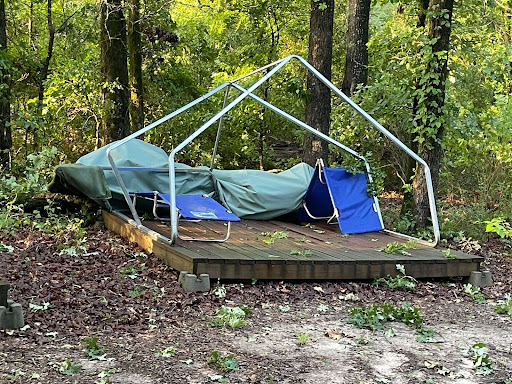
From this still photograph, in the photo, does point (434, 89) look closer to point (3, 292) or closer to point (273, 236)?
point (273, 236)

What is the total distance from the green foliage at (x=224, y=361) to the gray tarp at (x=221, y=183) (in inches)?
186

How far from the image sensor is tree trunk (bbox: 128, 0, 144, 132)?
12.3 meters

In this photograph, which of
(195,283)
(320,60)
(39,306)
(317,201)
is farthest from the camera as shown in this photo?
(320,60)

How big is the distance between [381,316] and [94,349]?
2.27m

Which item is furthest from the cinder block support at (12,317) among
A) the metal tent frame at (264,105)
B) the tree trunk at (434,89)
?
the tree trunk at (434,89)

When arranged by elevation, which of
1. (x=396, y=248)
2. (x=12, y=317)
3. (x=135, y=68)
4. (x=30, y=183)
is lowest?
(x=12, y=317)

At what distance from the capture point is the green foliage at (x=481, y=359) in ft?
13.4

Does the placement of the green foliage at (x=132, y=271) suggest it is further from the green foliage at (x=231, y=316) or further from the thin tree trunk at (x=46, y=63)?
the thin tree trunk at (x=46, y=63)

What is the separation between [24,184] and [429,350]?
247 inches

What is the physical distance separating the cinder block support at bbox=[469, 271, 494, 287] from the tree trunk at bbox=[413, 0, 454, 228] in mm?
1934

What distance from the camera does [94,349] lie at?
398 cm

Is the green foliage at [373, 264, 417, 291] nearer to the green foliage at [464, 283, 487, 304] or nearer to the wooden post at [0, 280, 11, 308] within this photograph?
the green foliage at [464, 283, 487, 304]

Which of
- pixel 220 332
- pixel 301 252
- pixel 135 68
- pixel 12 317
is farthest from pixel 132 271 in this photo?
pixel 135 68

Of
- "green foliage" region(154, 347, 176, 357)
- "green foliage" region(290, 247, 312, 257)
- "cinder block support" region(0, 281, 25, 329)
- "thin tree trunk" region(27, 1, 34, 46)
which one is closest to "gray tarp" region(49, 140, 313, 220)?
"green foliage" region(290, 247, 312, 257)
